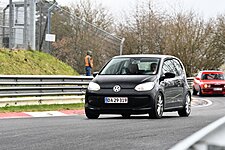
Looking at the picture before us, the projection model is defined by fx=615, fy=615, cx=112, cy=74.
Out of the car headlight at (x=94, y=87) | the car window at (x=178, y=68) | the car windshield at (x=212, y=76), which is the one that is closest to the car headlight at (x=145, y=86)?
the car headlight at (x=94, y=87)

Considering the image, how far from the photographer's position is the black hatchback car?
500 inches

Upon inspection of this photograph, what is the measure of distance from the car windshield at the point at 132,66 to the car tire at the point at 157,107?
0.59 m

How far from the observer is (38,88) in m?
18.0

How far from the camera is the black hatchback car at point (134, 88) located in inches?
500

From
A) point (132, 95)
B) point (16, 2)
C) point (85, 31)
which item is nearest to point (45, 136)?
point (132, 95)

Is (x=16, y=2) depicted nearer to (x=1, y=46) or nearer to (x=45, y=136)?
(x=1, y=46)

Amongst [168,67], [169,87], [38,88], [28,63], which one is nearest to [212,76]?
[28,63]

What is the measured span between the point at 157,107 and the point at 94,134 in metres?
3.77

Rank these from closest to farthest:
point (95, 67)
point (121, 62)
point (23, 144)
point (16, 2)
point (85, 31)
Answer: point (23, 144) < point (121, 62) < point (16, 2) < point (85, 31) < point (95, 67)

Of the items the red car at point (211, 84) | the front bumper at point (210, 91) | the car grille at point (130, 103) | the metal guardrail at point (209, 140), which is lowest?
the front bumper at point (210, 91)

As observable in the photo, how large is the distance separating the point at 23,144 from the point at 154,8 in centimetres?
4713

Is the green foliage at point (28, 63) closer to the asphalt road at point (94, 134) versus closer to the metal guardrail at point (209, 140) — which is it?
the asphalt road at point (94, 134)

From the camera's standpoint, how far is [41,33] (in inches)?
981

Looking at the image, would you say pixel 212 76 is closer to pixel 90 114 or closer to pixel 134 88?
pixel 90 114
